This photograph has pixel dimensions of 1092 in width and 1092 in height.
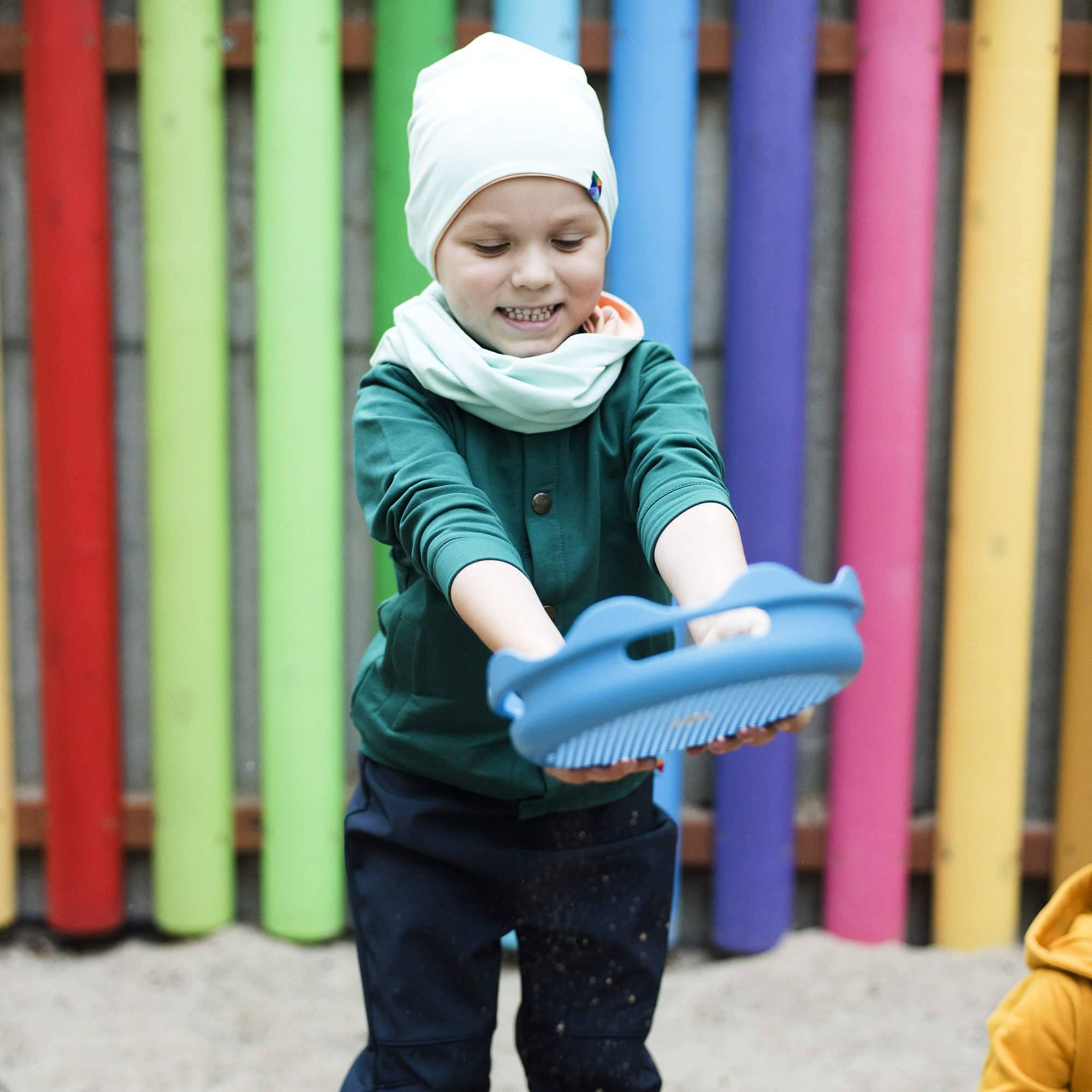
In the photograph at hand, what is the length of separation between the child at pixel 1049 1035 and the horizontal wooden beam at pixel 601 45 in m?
1.87

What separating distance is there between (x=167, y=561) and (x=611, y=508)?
1439 millimetres

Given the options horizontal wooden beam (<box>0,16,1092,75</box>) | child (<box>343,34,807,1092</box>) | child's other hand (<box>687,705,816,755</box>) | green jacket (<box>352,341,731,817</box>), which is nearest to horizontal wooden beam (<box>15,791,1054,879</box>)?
child (<box>343,34,807,1092</box>)

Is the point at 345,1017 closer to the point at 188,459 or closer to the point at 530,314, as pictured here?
the point at 188,459

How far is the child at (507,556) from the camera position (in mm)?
1459

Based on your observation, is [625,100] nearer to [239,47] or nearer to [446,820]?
[239,47]

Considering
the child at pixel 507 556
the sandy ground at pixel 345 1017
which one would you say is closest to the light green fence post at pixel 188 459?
the sandy ground at pixel 345 1017

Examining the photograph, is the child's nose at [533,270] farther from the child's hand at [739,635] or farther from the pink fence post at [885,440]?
the pink fence post at [885,440]

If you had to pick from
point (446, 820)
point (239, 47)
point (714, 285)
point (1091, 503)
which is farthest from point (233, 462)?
point (1091, 503)

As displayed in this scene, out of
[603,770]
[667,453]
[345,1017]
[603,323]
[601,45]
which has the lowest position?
[345,1017]

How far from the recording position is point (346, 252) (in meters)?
2.81

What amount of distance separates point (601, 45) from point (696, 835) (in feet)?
5.26

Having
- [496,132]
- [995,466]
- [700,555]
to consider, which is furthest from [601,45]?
[700,555]

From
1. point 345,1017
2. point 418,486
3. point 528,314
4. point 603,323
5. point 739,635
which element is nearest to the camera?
point 739,635

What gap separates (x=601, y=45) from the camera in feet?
8.74
